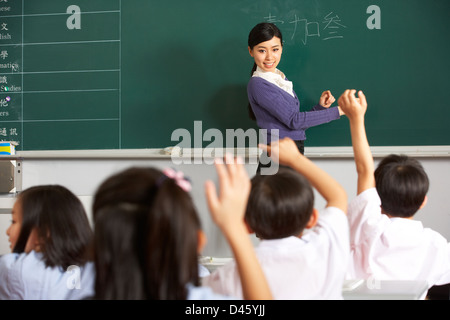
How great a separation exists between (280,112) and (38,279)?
5.71ft

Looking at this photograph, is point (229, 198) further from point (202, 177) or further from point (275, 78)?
point (202, 177)

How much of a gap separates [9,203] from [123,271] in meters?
3.03

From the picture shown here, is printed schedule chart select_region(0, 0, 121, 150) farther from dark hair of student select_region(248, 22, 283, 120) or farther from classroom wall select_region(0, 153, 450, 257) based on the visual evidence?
dark hair of student select_region(248, 22, 283, 120)

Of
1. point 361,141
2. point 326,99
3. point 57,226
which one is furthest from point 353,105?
point 326,99

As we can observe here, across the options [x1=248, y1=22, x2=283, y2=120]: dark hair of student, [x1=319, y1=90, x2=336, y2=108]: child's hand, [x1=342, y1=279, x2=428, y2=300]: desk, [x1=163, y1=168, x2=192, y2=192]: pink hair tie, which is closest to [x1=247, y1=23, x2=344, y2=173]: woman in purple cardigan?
[x1=248, y1=22, x2=283, y2=120]: dark hair of student

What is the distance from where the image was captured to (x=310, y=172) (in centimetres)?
136

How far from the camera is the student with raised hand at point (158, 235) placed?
0.86m

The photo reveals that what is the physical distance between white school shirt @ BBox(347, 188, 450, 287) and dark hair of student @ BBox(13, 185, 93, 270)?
2.74 ft

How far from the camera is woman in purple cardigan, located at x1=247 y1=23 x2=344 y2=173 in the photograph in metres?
2.79

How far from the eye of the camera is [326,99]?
10.3 ft

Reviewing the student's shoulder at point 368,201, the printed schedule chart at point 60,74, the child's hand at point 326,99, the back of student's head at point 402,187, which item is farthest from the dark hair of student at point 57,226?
the printed schedule chart at point 60,74

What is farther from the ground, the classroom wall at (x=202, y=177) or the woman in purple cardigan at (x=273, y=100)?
the woman in purple cardigan at (x=273, y=100)

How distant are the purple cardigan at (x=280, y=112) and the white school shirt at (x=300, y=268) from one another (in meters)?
1.62

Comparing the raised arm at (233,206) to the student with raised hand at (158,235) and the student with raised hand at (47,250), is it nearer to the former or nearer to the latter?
the student with raised hand at (158,235)
